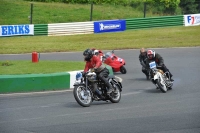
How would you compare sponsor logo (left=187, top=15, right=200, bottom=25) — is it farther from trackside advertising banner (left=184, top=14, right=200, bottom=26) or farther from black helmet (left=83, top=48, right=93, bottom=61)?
black helmet (left=83, top=48, right=93, bottom=61)

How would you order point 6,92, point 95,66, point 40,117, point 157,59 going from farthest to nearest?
point 157,59 < point 6,92 < point 95,66 < point 40,117

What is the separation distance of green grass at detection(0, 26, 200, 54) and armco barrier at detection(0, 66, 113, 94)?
42.9 ft

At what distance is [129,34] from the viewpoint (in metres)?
37.7

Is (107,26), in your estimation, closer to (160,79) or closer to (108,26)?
(108,26)

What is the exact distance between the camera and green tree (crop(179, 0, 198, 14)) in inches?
2084

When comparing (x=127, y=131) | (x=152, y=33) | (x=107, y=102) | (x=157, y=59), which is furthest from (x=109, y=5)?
(x=127, y=131)

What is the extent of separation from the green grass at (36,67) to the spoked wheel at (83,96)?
4.58 m

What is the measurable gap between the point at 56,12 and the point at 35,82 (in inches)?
1093

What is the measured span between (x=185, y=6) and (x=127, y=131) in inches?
1762

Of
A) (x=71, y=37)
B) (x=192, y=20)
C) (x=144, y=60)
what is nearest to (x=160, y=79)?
(x=144, y=60)

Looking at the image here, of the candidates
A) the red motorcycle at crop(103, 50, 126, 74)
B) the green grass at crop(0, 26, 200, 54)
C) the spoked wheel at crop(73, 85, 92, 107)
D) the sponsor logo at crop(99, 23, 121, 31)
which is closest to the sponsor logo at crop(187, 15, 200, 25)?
the green grass at crop(0, 26, 200, 54)

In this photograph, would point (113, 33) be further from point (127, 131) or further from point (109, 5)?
point (127, 131)

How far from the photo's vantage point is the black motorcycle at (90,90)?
564 inches

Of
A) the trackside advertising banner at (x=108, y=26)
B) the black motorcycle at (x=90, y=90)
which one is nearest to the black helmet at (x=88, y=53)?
the black motorcycle at (x=90, y=90)
